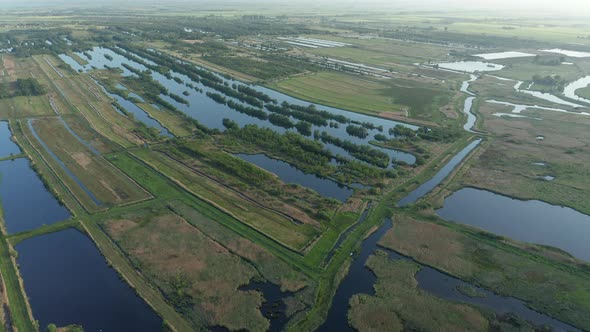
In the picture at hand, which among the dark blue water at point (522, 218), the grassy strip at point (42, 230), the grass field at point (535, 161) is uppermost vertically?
the grass field at point (535, 161)

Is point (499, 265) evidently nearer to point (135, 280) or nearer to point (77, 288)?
point (135, 280)

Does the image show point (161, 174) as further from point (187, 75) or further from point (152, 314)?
point (187, 75)

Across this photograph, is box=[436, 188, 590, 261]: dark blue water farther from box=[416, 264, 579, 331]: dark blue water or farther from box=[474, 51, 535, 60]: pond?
box=[474, 51, 535, 60]: pond

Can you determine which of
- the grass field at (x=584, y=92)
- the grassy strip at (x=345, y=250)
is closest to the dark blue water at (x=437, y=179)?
the grassy strip at (x=345, y=250)

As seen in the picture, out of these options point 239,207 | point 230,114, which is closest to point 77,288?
point 239,207

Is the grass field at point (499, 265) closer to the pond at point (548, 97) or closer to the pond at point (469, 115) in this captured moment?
the pond at point (469, 115)

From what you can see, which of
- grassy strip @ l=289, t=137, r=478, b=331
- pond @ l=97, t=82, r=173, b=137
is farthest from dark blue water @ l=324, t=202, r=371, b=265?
pond @ l=97, t=82, r=173, b=137
